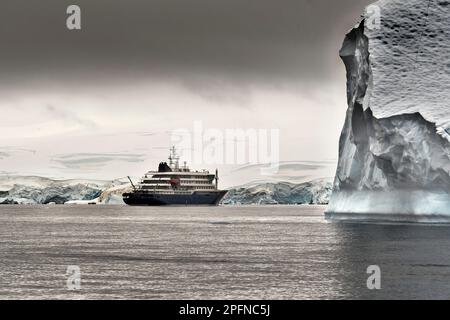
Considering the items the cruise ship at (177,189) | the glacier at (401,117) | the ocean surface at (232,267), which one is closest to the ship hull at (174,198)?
the cruise ship at (177,189)

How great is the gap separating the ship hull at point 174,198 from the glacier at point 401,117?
9221 cm

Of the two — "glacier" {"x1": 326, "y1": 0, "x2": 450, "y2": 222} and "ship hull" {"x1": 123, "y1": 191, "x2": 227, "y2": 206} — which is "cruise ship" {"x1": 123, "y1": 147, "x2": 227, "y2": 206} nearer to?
"ship hull" {"x1": 123, "y1": 191, "x2": 227, "y2": 206}

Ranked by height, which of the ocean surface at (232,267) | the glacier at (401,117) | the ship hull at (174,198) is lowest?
the ship hull at (174,198)

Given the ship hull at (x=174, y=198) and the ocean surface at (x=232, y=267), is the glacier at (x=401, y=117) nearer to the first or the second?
the ocean surface at (x=232, y=267)

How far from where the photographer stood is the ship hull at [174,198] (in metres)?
A: 150

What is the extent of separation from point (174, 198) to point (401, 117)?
102 metres

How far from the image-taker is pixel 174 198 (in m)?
150

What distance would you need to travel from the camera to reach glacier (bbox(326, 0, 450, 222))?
48.6 metres

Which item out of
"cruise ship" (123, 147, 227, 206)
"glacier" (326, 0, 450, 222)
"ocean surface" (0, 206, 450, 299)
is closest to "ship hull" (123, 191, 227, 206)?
"cruise ship" (123, 147, 227, 206)

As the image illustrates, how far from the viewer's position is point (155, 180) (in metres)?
150

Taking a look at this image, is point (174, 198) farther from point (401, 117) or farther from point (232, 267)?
point (232, 267)
